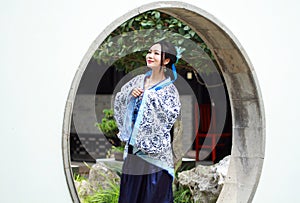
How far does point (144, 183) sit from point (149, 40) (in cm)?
168

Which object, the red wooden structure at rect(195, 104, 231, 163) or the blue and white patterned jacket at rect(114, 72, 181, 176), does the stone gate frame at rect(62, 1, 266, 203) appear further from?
the red wooden structure at rect(195, 104, 231, 163)

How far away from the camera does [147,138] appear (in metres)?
3.69

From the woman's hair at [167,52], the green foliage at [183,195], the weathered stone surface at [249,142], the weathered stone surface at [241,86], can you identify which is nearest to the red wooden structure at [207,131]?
the green foliage at [183,195]

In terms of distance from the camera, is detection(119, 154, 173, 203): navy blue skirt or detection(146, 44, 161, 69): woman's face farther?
detection(119, 154, 173, 203): navy blue skirt

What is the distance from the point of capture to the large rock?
480 cm

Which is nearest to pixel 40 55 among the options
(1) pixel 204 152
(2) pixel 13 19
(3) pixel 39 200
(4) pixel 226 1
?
(2) pixel 13 19

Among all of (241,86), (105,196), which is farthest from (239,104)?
(105,196)

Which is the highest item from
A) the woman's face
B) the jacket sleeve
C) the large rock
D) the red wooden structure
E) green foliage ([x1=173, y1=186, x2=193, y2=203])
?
the woman's face

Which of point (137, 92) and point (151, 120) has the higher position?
point (137, 92)

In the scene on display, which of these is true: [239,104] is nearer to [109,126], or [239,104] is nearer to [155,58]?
[155,58]

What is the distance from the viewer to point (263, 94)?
13.0 feet

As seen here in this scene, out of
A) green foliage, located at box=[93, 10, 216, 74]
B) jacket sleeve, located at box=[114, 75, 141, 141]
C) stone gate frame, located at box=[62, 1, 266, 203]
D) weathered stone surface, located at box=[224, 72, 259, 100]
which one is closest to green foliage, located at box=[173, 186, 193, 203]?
stone gate frame, located at box=[62, 1, 266, 203]

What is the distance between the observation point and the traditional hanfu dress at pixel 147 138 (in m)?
3.67

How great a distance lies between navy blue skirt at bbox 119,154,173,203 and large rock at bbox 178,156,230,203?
3.15ft
